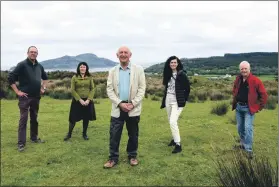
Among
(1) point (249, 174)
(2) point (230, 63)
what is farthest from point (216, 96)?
(2) point (230, 63)

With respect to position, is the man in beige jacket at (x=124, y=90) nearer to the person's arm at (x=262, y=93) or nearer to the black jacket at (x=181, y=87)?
the black jacket at (x=181, y=87)

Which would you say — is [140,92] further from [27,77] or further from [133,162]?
[27,77]

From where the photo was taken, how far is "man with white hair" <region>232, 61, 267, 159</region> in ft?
22.5

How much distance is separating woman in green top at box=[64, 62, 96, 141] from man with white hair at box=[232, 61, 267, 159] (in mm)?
3386

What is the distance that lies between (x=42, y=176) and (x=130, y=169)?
4.90ft

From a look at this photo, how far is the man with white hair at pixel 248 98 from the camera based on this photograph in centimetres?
684

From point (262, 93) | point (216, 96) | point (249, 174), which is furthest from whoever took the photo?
point (216, 96)

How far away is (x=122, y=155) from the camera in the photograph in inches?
280

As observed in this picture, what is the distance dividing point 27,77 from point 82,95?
1.38m

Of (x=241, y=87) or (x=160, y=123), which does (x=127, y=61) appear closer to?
(x=241, y=87)

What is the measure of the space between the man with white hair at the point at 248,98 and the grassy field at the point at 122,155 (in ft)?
1.50

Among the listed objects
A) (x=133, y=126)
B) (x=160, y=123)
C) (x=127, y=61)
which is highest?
(x=127, y=61)

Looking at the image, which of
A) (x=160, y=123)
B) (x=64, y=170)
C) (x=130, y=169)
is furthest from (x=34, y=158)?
(x=160, y=123)

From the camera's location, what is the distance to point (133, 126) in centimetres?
641
